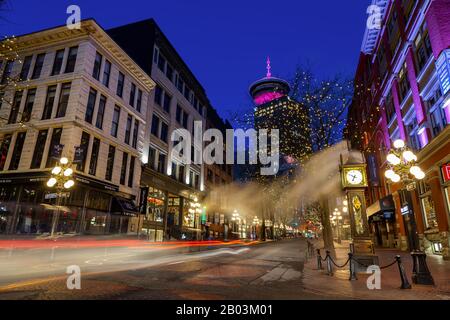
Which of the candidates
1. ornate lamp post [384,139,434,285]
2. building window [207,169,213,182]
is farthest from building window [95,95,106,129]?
building window [207,169,213,182]

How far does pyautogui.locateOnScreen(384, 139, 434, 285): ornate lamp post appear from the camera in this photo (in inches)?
341

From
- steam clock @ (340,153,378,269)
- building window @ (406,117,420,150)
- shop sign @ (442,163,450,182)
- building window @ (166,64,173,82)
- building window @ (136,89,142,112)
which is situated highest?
building window @ (166,64,173,82)

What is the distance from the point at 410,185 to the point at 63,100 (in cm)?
2392

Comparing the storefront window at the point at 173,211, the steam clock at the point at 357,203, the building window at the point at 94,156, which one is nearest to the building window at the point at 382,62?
the steam clock at the point at 357,203

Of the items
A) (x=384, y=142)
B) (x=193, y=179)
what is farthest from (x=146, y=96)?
(x=384, y=142)

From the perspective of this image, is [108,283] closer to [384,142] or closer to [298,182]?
[298,182]

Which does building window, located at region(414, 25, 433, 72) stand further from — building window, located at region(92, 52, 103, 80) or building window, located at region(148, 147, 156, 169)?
building window, located at region(148, 147, 156, 169)

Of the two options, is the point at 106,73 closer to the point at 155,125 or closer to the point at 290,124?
the point at 155,125

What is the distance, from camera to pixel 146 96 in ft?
106

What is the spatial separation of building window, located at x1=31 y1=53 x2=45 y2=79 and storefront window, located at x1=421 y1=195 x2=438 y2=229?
3155 centimetres

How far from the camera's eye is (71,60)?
79.5 ft

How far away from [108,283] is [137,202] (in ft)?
70.2

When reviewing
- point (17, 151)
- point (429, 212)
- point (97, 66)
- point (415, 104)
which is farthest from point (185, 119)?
point (429, 212)

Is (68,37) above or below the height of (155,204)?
above
